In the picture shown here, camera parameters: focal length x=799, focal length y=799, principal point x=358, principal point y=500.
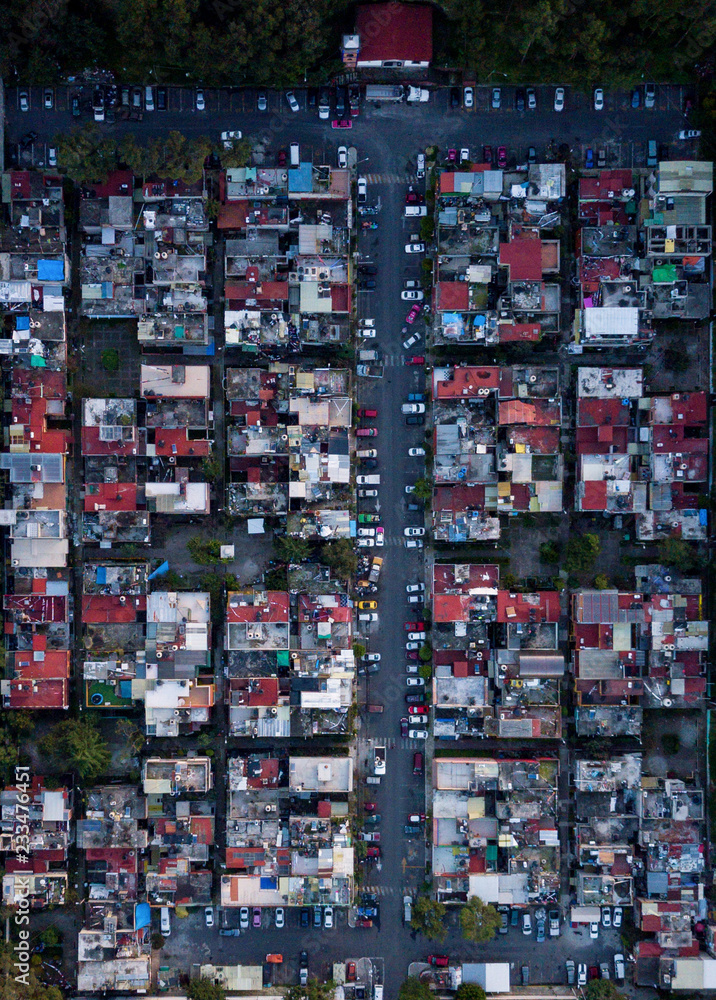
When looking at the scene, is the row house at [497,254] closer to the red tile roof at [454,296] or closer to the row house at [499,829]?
the red tile roof at [454,296]

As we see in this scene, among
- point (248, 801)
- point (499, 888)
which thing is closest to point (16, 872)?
point (248, 801)

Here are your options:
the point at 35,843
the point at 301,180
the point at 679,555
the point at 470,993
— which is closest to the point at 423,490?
the point at 679,555

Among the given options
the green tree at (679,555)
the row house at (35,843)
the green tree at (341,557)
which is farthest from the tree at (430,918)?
the green tree at (679,555)

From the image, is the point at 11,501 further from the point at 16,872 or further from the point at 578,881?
the point at 578,881

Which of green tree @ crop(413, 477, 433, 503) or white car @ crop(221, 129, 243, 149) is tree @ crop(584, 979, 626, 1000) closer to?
green tree @ crop(413, 477, 433, 503)

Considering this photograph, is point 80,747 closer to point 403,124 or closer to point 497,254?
point 497,254
